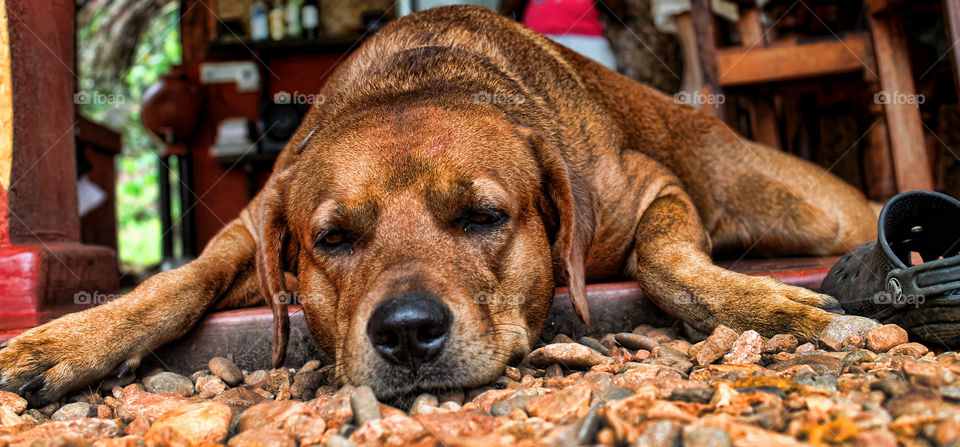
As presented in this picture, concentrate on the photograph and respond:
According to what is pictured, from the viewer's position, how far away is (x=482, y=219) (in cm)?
248

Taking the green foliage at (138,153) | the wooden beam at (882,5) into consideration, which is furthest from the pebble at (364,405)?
the green foliage at (138,153)

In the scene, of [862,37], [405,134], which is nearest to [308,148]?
[405,134]

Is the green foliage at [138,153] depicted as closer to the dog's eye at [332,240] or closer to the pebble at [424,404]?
the dog's eye at [332,240]

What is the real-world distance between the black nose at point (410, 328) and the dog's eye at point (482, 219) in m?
0.54

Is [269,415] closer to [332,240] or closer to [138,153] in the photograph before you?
[332,240]

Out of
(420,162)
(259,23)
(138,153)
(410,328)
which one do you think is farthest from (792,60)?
(138,153)

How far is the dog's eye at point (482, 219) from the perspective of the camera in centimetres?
246

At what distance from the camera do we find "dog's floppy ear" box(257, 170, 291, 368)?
261 cm

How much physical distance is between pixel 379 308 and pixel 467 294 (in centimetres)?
31

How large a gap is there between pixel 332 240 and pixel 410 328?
74 centimetres

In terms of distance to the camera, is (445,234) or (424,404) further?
(445,234)

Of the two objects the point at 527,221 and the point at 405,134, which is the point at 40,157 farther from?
the point at 527,221

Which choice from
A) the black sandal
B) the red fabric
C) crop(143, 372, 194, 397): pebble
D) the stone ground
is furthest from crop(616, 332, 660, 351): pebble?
the red fabric

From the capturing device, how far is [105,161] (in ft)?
26.7
